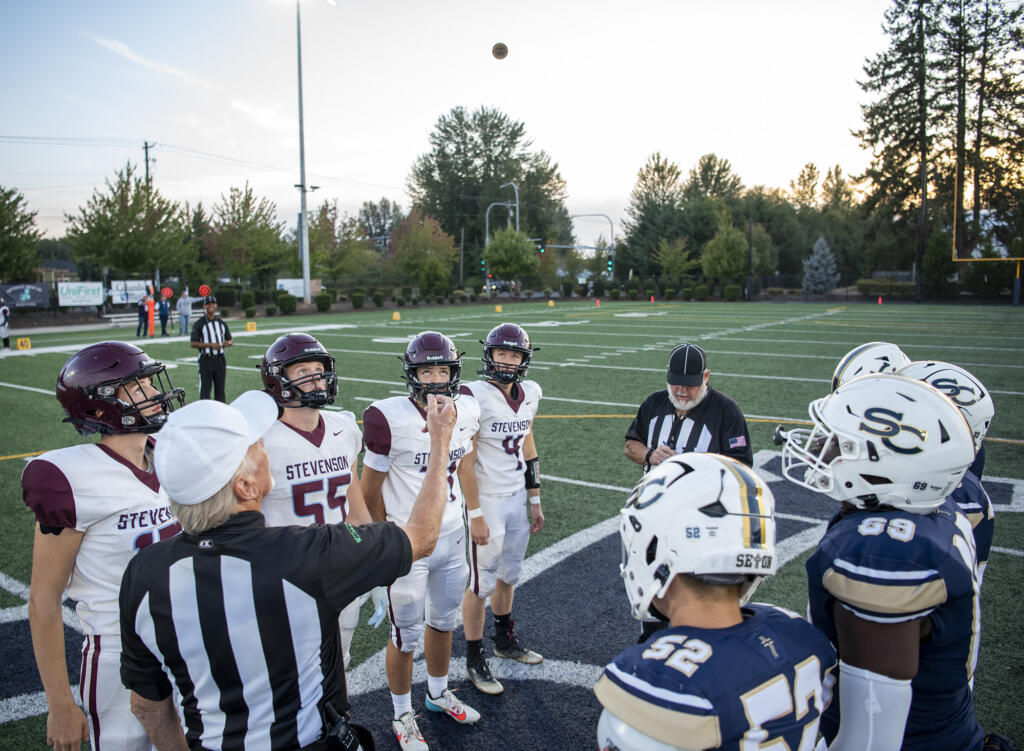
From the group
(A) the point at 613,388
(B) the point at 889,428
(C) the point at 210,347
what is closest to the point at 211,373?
(C) the point at 210,347

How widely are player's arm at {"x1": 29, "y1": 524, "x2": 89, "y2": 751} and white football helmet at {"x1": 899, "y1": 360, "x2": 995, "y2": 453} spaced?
3986mm

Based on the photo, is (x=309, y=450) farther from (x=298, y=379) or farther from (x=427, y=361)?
(x=427, y=361)

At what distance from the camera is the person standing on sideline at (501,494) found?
4398 millimetres

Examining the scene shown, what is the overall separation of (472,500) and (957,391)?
2730 millimetres

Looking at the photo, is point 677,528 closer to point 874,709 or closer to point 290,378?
point 874,709

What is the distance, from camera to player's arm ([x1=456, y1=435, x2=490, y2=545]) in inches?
169

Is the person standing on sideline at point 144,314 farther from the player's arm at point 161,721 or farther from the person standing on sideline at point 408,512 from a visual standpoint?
the player's arm at point 161,721

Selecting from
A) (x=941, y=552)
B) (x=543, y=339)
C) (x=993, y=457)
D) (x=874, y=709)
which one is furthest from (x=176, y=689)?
(x=543, y=339)

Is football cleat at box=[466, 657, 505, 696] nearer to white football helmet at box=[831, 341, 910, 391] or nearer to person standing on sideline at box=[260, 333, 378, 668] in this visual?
person standing on sideline at box=[260, 333, 378, 668]

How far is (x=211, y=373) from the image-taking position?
12.1 m

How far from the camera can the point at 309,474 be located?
139 inches

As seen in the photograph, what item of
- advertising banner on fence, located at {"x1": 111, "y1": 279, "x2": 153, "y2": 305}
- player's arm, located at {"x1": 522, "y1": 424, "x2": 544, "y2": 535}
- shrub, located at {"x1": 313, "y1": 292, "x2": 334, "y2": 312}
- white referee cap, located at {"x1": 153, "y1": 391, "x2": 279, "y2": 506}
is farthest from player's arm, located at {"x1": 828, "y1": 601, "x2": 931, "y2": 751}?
shrub, located at {"x1": 313, "y1": 292, "x2": 334, "y2": 312}

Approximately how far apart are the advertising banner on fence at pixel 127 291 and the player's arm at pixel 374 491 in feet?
125

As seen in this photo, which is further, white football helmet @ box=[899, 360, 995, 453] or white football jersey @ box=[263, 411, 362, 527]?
white football jersey @ box=[263, 411, 362, 527]
